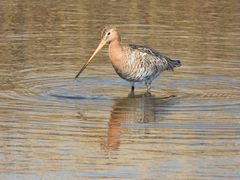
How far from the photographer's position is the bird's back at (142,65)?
14.4m

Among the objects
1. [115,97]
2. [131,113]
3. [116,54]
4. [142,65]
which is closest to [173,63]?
[142,65]

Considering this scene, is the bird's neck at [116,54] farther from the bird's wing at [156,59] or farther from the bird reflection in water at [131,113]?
the bird reflection in water at [131,113]

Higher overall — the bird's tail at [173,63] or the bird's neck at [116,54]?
the bird's neck at [116,54]

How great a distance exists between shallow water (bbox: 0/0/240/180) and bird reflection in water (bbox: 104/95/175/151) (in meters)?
0.02

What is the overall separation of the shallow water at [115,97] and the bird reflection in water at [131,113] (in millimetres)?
16

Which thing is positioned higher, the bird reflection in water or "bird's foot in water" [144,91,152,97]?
the bird reflection in water

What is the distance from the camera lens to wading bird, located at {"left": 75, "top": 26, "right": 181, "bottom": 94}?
1441 cm

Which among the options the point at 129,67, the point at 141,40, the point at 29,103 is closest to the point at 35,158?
the point at 29,103

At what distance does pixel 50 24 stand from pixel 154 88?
17.4ft

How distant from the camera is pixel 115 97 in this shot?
45.5 ft

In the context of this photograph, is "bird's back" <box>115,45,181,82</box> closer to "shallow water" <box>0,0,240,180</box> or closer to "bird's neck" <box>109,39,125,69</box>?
"bird's neck" <box>109,39,125,69</box>

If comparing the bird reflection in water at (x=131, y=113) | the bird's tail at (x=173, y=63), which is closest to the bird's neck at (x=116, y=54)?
the bird reflection in water at (x=131, y=113)

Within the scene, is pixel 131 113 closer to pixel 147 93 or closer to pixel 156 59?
pixel 147 93

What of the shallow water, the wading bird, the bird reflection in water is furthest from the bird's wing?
the bird reflection in water
